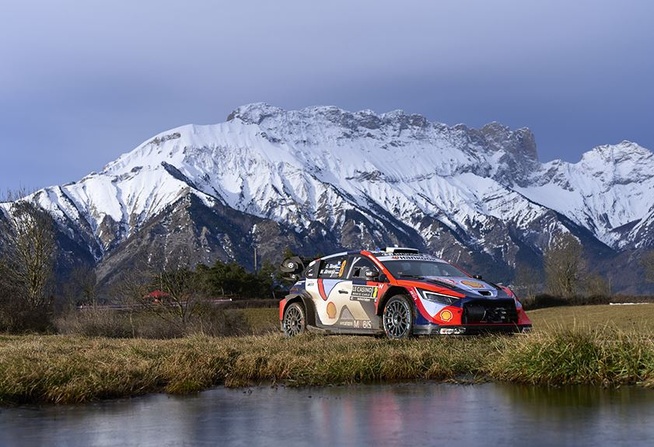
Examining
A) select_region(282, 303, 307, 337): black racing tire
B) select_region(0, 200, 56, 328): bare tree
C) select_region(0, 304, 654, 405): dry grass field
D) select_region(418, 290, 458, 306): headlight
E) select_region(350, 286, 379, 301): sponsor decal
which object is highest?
select_region(0, 200, 56, 328): bare tree

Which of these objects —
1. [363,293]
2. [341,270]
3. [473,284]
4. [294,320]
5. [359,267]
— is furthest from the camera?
[294,320]

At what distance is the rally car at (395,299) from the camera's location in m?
13.1

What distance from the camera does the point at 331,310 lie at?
49.3 ft

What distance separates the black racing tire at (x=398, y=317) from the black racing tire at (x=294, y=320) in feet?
6.81

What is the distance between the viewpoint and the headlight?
13125mm

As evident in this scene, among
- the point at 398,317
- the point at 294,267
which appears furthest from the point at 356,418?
the point at 294,267

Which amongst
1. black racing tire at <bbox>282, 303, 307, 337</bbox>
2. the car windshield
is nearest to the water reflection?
the car windshield

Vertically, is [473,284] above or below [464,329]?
above

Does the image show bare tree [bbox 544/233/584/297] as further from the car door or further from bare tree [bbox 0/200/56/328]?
the car door

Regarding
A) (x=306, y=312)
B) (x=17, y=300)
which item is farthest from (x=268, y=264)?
(x=306, y=312)

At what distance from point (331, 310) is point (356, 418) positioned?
808cm

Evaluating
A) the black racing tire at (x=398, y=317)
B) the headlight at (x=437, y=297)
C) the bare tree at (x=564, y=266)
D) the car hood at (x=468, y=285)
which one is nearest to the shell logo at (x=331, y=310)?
the black racing tire at (x=398, y=317)

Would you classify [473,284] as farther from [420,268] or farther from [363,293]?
[363,293]

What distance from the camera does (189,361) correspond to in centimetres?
964
